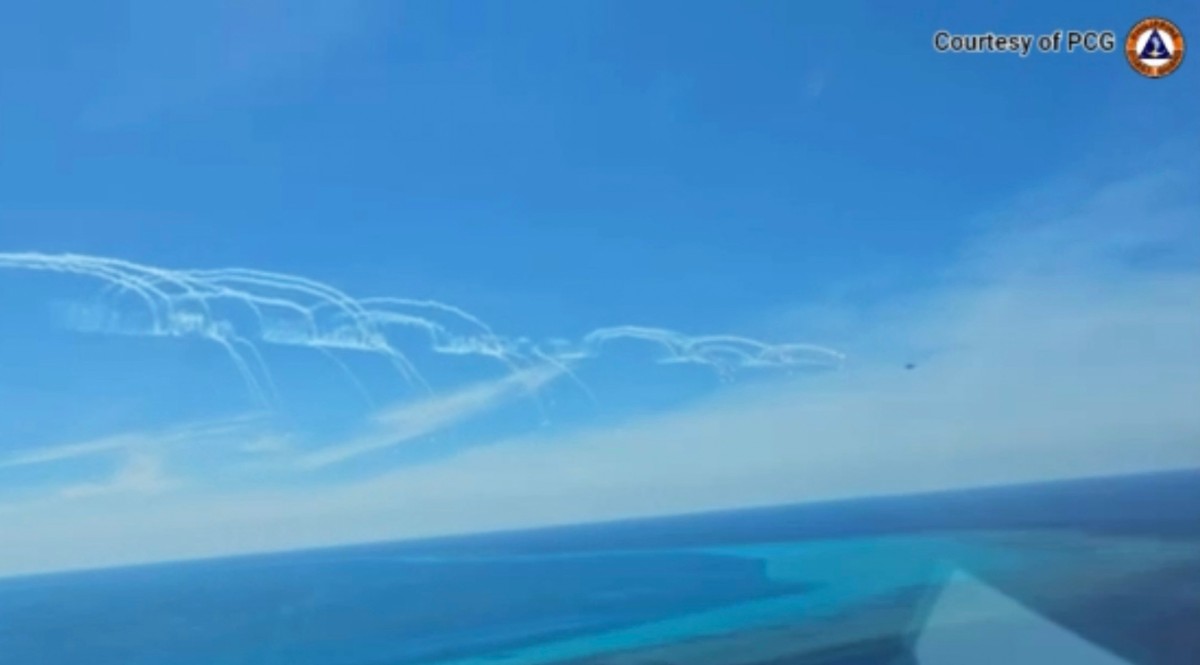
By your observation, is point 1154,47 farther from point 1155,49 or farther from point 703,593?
point 703,593

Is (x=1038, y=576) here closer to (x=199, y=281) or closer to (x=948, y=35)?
(x=948, y=35)

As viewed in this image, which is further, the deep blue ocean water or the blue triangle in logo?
the blue triangle in logo

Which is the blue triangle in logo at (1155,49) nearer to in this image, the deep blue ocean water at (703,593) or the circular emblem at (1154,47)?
the circular emblem at (1154,47)

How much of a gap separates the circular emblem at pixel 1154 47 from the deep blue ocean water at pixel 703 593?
1121 mm

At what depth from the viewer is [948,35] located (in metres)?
2.91

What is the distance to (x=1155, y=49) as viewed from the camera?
2.94 meters

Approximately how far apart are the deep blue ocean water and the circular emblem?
112 centimetres

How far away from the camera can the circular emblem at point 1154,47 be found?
293 centimetres

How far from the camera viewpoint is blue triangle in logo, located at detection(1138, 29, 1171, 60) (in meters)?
2.93

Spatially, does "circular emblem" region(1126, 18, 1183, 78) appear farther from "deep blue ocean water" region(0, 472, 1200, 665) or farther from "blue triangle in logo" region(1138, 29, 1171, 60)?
"deep blue ocean water" region(0, 472, 1200, 665)

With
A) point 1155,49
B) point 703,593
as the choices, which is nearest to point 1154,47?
point 1155,49

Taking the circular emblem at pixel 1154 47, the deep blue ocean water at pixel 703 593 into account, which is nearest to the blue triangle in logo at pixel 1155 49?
the circular emblem at pixel 1154 47

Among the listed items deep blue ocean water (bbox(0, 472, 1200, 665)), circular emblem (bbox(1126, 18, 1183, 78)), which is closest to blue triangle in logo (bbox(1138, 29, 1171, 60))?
circular emblem (bbox(1126, 18, 1183, 78))

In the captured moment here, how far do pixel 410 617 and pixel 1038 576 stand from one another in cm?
164
